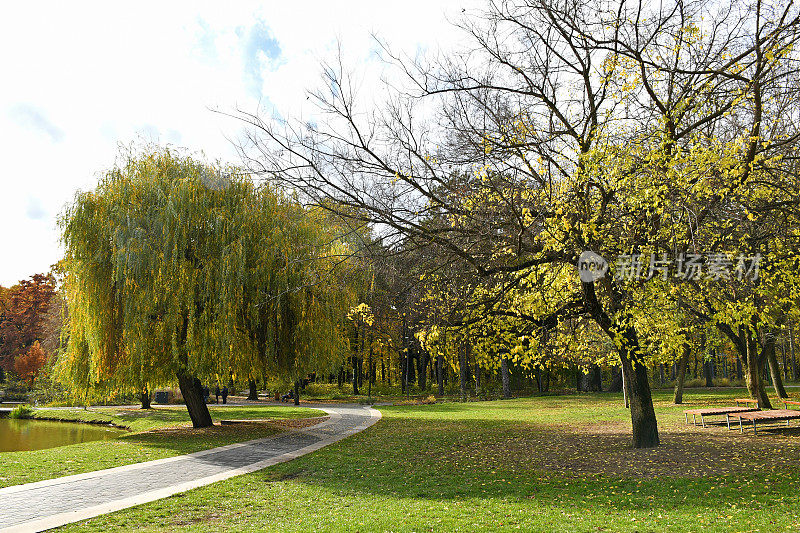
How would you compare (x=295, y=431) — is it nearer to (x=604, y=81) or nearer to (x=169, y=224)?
(x=169, y=224)

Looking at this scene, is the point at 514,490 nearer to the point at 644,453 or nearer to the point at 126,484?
the point at 644,453

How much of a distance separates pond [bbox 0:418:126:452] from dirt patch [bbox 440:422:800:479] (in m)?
14.0

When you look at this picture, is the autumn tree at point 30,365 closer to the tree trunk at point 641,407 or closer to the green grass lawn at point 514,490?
the green grass lawn at point 514,490

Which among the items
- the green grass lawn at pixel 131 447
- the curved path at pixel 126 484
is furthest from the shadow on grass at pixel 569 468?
the green grass lawn at pixel 131 447

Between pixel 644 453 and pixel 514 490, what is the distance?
3697 mm

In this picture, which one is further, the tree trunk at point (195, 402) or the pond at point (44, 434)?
the pond at point (44, 434)

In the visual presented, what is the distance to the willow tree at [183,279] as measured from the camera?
14.3 metres

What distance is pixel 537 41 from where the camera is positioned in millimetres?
8625

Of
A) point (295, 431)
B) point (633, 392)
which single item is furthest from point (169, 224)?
point (633, 392)

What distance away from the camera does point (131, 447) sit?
1324cm

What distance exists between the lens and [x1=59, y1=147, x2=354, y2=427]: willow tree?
47.0 ft

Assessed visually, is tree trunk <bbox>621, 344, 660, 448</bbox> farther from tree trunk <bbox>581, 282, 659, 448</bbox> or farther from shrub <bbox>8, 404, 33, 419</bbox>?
shrub <bbox>8, 404, 33, 419</bbox>

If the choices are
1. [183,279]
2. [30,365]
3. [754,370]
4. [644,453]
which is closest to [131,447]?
[183,279]

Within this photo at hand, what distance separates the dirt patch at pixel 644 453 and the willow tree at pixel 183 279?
6484 mm
